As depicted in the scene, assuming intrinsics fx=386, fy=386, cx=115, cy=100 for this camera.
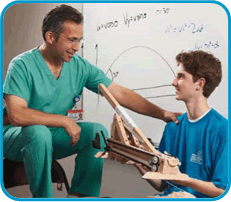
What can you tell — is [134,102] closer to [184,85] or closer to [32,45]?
[184,85]

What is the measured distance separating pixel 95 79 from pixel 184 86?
25cm

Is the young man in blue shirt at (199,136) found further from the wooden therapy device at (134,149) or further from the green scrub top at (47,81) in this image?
the green scrub top at (47,81)

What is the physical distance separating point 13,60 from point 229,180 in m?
0.62

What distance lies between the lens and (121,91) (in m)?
1.03

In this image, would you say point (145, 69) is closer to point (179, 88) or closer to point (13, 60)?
point (179, 88)

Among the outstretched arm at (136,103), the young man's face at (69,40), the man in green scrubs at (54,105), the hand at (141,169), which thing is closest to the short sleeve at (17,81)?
the man in green scrubs at (54,105)

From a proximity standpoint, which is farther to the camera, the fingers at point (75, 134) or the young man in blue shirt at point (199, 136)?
the fingers at point (75, 134)

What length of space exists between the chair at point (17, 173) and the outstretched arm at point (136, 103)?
24cm

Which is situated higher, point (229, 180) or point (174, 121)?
point (174, 121)

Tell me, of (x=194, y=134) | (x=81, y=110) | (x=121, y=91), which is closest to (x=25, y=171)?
(x=81, y=110)

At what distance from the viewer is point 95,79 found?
1049 mm

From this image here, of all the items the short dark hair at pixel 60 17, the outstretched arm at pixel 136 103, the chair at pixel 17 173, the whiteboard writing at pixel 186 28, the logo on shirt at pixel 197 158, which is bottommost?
the chair at pixel 17 173

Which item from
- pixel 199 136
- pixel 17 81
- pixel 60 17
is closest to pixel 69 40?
pixel 60 17

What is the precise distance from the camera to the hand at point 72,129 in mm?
1014
